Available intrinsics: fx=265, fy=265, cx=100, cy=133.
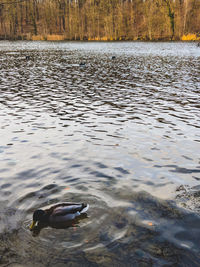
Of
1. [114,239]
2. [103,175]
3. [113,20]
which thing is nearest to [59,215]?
[114,239]

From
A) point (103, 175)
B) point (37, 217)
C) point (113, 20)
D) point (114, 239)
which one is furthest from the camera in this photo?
point (113, 20)

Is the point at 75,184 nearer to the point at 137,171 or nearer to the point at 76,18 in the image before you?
the point at 137,171

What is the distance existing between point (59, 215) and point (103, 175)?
2102 mm

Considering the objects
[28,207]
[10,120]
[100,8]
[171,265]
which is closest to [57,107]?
[10,120]

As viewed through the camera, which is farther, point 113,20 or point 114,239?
point 113,20

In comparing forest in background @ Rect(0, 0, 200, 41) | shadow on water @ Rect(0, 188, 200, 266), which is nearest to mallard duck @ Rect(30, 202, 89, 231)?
shadow on water @ Rect(0, 188, 200, 266)

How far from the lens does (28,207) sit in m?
5.33

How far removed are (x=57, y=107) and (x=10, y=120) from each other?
2721 mm

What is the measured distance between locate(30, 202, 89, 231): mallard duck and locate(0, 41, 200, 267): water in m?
0.14

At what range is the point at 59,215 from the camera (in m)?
4.73

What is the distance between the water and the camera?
166 inches

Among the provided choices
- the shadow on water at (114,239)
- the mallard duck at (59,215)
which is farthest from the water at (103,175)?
the mallard duck at (59,215)

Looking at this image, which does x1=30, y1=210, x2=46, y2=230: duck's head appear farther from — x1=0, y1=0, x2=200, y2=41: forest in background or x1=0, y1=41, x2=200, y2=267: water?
x1=0, y1=0, x2=200, y2=41: forest in background

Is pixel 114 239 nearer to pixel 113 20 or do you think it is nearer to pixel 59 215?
pixel 59 215
